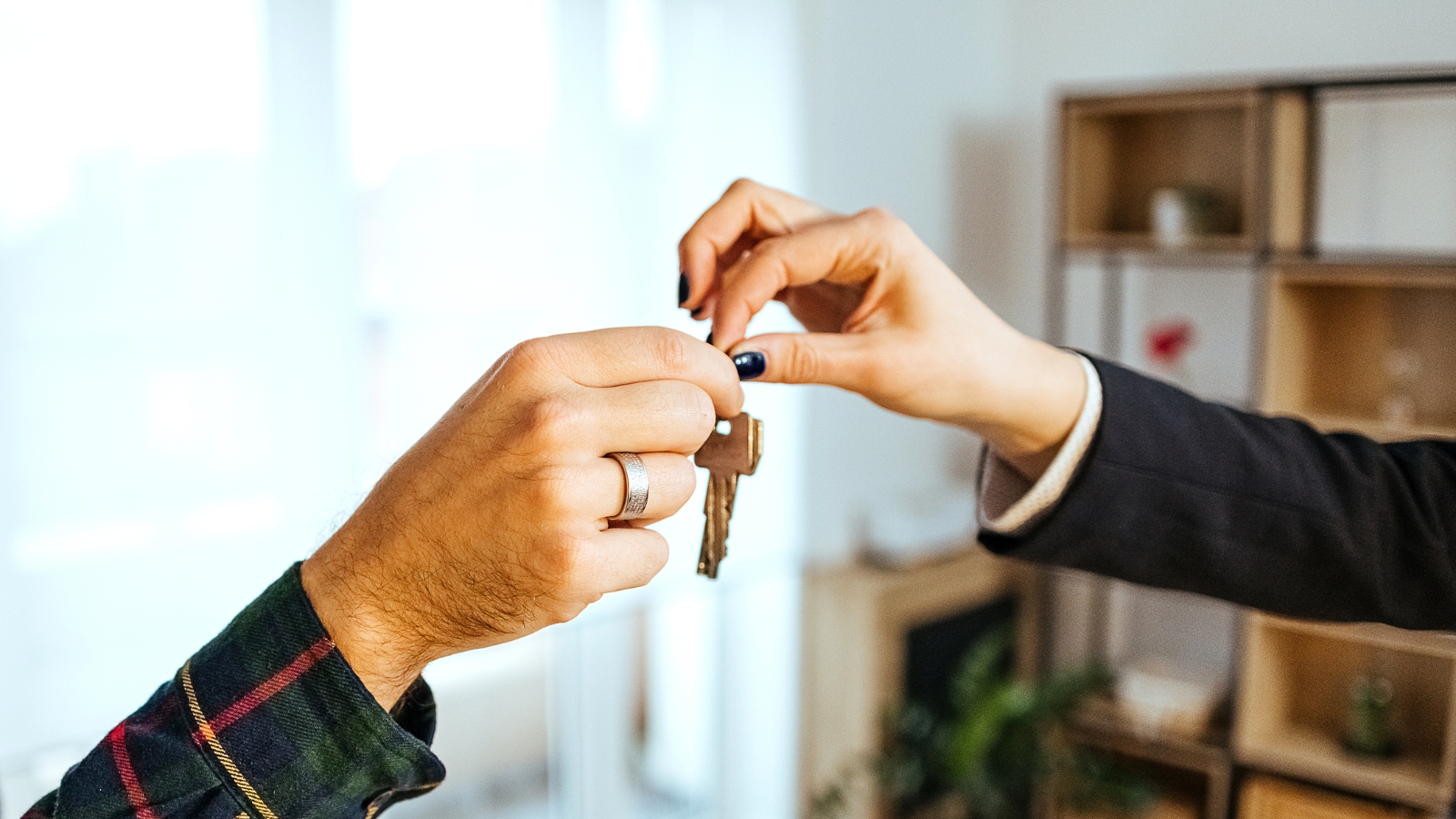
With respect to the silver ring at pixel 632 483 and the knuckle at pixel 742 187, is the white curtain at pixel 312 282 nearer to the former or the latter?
the knuckle at pixel 742 187

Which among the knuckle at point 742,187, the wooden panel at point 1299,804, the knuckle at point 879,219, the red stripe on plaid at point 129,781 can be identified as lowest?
the wooden panel at point 1299,804

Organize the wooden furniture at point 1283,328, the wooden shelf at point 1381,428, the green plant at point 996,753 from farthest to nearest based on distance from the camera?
the green plant at point 996,753
the wooden furniture at point 1283,328
the wooden shelf at point 1381,428

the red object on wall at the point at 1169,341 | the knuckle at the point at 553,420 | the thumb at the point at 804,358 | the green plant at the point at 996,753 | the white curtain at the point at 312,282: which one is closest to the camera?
the knuckle at the point at 553,420

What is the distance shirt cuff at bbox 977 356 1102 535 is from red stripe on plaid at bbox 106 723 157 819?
2.46ft

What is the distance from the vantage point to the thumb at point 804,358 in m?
1.05

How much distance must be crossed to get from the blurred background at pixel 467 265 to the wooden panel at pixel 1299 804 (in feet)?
2.81

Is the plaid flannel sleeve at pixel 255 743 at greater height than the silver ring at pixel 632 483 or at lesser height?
lesser

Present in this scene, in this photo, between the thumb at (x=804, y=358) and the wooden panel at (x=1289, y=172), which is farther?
the wooden panel at (x=1289, y=172)

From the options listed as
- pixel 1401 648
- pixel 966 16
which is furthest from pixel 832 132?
pixel 1401 648

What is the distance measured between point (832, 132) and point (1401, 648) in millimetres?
1646

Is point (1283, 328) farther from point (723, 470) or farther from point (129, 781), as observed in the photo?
point (129, 781)

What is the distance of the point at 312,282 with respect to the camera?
1908 millimetres

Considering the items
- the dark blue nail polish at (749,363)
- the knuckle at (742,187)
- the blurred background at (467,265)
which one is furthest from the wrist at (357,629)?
the knuckle at (742,187)

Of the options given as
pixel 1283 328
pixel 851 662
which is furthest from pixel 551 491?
pixel 1283 328
